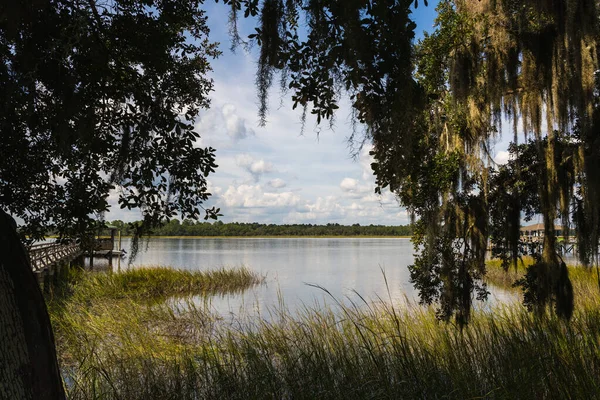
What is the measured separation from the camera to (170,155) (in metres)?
4.39

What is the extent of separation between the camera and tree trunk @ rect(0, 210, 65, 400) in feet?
8.48

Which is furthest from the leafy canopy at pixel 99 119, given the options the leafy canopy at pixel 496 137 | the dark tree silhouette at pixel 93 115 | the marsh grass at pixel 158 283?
the marsh grass at pixel 158 283

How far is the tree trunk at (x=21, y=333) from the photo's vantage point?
258 centimetres

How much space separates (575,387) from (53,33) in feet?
17.4

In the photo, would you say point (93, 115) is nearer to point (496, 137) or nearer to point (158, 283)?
point (496, 137)

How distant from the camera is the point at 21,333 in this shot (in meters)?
2.65

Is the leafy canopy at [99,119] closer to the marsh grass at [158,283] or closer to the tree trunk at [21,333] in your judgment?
the tree trunk at [21,333]

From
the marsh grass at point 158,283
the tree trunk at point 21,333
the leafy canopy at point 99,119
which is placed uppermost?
the leafy canopy at point 99,119

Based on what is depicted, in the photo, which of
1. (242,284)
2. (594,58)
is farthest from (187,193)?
(242,284)

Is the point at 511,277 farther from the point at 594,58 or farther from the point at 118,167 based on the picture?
the point at 118,167

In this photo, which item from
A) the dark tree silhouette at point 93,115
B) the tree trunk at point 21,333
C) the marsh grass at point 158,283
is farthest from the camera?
the marsh grass at point 158,283

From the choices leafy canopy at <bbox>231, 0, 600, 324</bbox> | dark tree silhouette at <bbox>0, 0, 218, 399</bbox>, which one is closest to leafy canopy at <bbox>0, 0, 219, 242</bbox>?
dark tree silhouette at <bbox>0, 0, 218, 399</bbox>

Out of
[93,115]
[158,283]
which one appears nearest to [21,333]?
[93,115]

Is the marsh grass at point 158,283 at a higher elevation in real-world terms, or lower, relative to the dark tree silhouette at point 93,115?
lower
